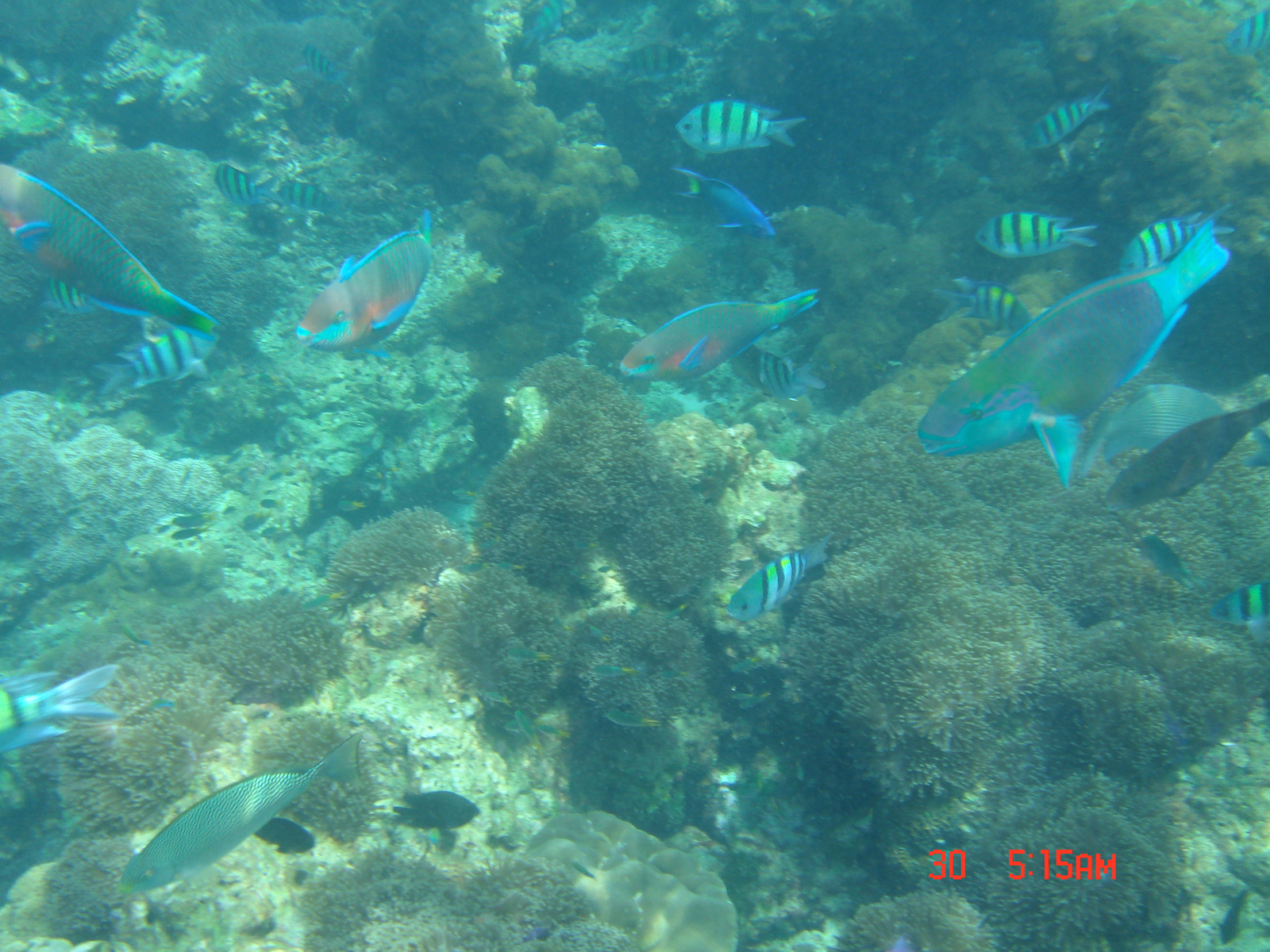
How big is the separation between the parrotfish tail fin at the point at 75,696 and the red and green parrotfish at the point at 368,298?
66.6 inches

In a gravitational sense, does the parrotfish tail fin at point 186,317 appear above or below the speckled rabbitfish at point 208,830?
above

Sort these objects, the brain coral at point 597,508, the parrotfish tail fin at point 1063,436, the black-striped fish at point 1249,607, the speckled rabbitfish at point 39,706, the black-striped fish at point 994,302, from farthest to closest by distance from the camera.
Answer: the black-striped fish at point 994,302 < the brain coral at point 597,508 < the black-striped fish at point 1249,607 < the speckled rabbitfish at point 39,706 < the parrotfish tail fin at point 1063,436

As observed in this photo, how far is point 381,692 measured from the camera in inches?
136

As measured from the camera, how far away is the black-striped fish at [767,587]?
3.04 meters

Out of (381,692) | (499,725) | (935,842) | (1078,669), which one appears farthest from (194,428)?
(1078,669)

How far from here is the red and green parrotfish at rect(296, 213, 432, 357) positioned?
291 centimetres

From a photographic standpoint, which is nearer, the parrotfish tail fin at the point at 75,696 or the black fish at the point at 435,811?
the parrotfish tail fin at the point at 75,696

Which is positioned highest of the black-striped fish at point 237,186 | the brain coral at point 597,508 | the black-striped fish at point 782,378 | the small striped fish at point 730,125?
the black-striped fish at point 237,186

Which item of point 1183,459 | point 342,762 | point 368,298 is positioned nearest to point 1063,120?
point 1183,459

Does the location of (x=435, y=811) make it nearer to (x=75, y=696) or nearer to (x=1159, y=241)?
(x=75, y=696)

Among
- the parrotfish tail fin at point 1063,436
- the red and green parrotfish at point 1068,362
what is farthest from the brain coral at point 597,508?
the parrotfish tail fin at point 1063,436

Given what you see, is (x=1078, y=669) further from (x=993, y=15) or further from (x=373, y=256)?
(x=993, y=15)

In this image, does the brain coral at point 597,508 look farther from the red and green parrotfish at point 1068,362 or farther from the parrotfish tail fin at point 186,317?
the parrotfish tail fin at point 186,317

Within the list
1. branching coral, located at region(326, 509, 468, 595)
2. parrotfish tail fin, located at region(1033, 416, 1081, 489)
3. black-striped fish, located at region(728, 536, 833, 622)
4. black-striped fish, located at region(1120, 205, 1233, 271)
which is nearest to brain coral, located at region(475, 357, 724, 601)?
branching coral, located at region(326, 509, 468, 595)
